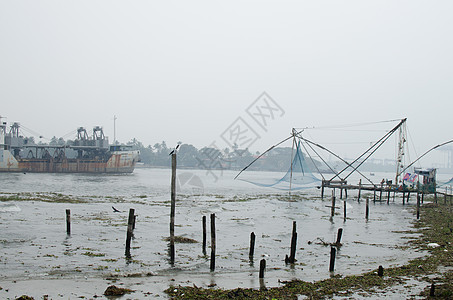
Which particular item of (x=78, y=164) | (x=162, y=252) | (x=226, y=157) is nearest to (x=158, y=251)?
(x=162, y=252)

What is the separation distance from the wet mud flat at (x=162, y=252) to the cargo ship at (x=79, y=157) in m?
66.3

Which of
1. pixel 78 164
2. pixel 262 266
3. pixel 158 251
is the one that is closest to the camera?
pixel 262 266

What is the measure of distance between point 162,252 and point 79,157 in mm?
88029

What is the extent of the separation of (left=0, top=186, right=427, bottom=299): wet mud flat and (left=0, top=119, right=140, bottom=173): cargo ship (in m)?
66.3

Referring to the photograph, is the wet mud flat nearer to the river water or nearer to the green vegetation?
the river water

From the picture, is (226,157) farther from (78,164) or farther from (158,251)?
(158,251)

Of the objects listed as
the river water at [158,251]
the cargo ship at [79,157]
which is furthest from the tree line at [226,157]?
the river water at [158,251]

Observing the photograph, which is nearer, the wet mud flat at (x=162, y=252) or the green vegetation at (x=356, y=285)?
the green vegetation at (x=356, y=285)

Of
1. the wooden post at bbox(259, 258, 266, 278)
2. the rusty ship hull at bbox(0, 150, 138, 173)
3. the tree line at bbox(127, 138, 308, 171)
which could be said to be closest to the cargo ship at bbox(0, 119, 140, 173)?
the rusty ship hull at bbox(0, 150, 138, 173)

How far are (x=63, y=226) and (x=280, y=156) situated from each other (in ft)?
460

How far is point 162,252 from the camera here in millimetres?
15719

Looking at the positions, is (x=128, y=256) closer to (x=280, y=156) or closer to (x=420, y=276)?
(x=420, y=276)

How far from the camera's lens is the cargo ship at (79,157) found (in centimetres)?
8775

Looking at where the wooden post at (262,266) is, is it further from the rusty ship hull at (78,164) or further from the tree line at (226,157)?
the tree line at (226,157)
